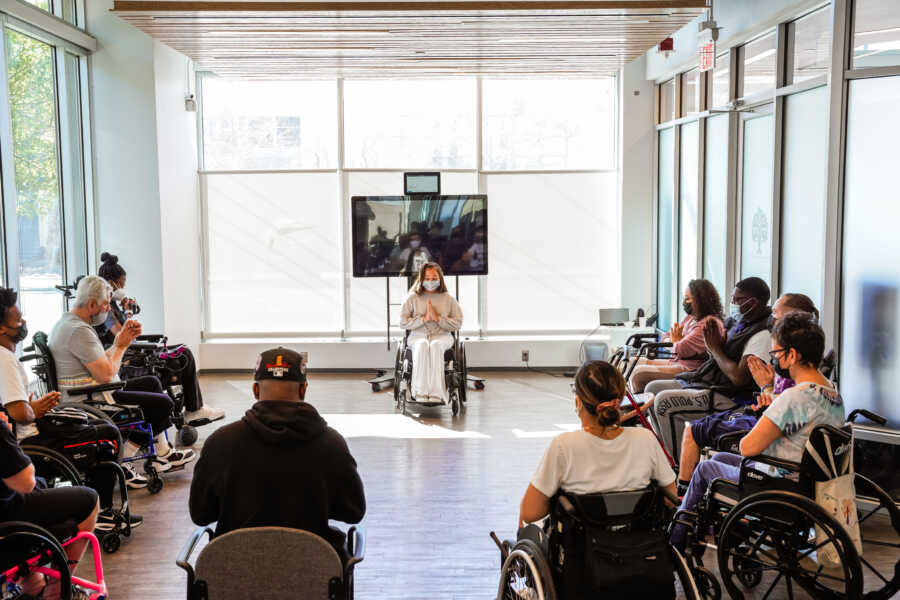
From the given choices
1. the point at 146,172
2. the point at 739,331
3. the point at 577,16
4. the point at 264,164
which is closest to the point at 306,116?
the point at 264,164

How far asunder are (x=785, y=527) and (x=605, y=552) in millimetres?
1120

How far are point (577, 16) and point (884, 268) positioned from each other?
109 inches

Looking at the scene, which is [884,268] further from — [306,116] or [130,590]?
[306,116]

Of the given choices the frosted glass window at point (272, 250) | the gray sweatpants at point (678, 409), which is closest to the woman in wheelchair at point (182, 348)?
the frosted glass window at point (272, 250)

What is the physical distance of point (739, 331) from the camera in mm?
5055

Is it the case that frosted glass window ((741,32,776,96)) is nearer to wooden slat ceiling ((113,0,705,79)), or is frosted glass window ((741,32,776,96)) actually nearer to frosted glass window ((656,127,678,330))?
wooden slat ceiling ((113,0,705,79))

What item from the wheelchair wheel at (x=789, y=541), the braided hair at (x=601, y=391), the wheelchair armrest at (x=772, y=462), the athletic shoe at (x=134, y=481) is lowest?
the athletic shoe at (x=134, y=481)

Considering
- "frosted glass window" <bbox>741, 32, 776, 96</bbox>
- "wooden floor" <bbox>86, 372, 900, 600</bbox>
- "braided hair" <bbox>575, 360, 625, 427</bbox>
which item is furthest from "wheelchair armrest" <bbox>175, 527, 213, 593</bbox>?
"frosted glass window" <bbox>741, 32, 776, 96</bbox>

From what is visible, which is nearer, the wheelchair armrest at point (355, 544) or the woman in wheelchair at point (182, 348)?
the wheelchair armrest at point (355, 544)

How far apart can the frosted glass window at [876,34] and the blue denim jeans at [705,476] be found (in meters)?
2.59

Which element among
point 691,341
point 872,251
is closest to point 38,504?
point 691,341

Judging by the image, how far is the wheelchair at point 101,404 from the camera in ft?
16.5

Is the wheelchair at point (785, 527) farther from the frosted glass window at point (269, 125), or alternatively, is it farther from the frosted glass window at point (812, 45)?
the frosted glass window at point (269, 125)

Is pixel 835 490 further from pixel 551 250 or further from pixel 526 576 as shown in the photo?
pixel 551 250
